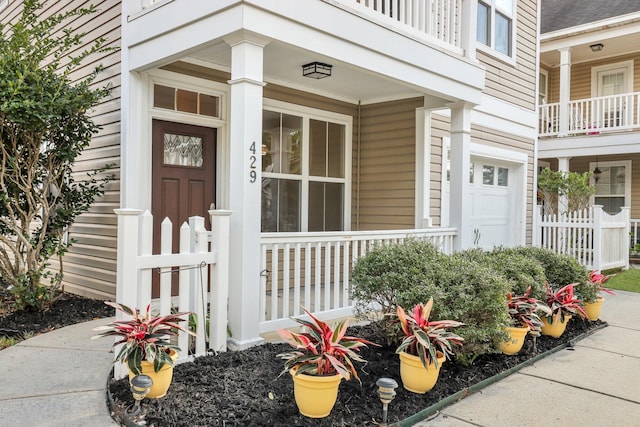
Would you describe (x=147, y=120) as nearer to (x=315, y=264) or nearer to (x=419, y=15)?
(x=315, y=264)

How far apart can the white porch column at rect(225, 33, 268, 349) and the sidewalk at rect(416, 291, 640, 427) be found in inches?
65.2

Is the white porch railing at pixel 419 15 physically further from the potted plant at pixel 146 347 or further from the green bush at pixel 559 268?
the potted plant at pixel 146 347

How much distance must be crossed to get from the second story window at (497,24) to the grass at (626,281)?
4.51 meters

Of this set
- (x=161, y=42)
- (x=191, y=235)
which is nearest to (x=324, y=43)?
(x=161, y=42)

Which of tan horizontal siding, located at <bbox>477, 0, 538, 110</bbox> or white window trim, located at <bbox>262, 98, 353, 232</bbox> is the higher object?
tan horizontal siding, located at <bbox>477, 0, 538, 110</bbox>

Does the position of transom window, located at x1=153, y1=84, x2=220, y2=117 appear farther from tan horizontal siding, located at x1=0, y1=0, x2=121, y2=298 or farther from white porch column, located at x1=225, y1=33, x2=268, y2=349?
white porch column, located at x1=225, y1=33, x2=268, y2=349

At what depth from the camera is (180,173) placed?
5609 mm

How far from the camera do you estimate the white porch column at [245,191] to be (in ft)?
12.7

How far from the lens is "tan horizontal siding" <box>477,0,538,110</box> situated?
8.50 metres

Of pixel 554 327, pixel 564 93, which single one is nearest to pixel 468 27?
pixel 554 327

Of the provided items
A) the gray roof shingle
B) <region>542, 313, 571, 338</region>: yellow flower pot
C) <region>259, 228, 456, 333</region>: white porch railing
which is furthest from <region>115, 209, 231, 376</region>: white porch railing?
the gray roof shingle

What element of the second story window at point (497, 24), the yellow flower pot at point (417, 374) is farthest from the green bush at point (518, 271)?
the second story window at point (497, 24)

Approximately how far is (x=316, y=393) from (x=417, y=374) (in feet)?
2.58

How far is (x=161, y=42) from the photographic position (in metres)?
4.60
